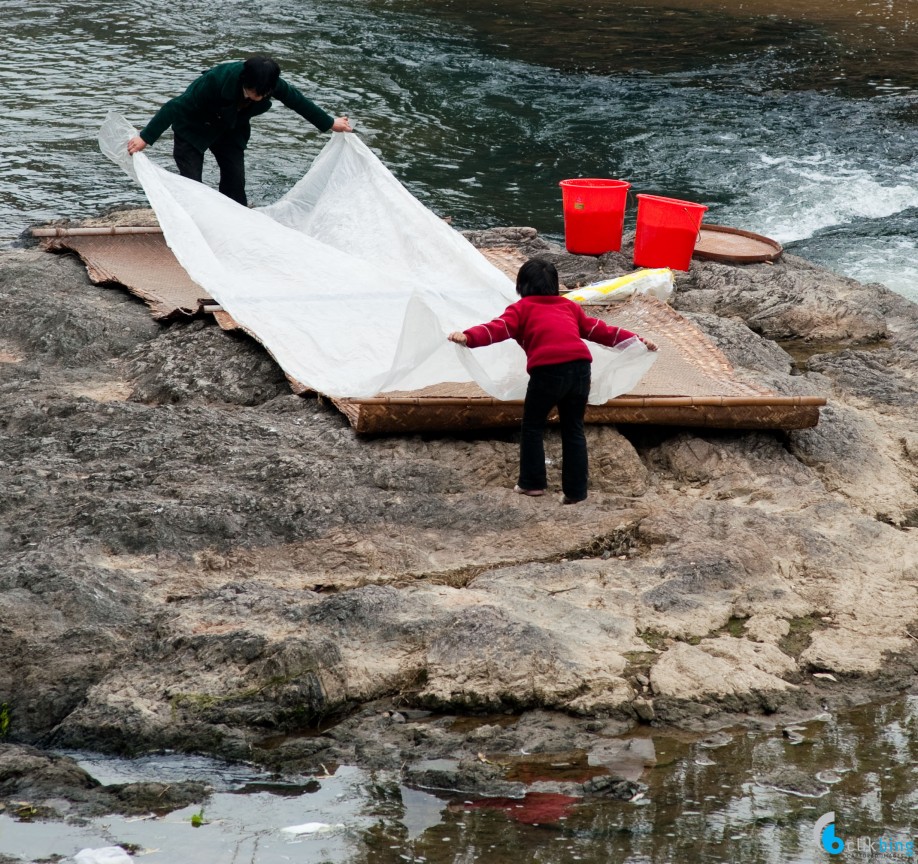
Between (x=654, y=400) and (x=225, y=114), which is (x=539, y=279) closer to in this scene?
A: (x=654, y=400)

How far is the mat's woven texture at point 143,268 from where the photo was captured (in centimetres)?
595

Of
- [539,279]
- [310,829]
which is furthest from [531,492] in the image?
[310,829]

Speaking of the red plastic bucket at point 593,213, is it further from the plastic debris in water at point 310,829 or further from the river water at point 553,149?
the plastic debris in water at point 310,829

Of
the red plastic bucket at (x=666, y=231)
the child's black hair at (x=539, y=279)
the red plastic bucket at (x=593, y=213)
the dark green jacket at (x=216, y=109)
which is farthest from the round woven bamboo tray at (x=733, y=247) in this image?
the child's black hair at (x=539, y=279)

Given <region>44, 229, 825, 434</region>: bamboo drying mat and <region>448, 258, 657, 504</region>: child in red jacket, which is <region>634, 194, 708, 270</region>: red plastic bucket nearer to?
<region>44, 229, 825, 434</region>: bamboo drying mat

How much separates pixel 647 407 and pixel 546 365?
634 millimetres

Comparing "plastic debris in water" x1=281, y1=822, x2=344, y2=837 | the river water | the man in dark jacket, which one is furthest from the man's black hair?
"plastic debris in water" x1=281, y1=822, x2=344, y2=837

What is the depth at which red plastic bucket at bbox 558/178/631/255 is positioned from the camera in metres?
7.30

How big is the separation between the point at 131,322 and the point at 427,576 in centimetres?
267

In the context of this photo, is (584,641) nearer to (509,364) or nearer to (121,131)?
(509,364)

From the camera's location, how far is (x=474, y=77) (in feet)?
44.4

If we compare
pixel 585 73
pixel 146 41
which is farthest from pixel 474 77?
pixel 146 41

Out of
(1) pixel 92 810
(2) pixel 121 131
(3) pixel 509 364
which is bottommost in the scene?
(1) pixel 92 810

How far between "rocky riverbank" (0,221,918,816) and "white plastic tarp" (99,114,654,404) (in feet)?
0.83
